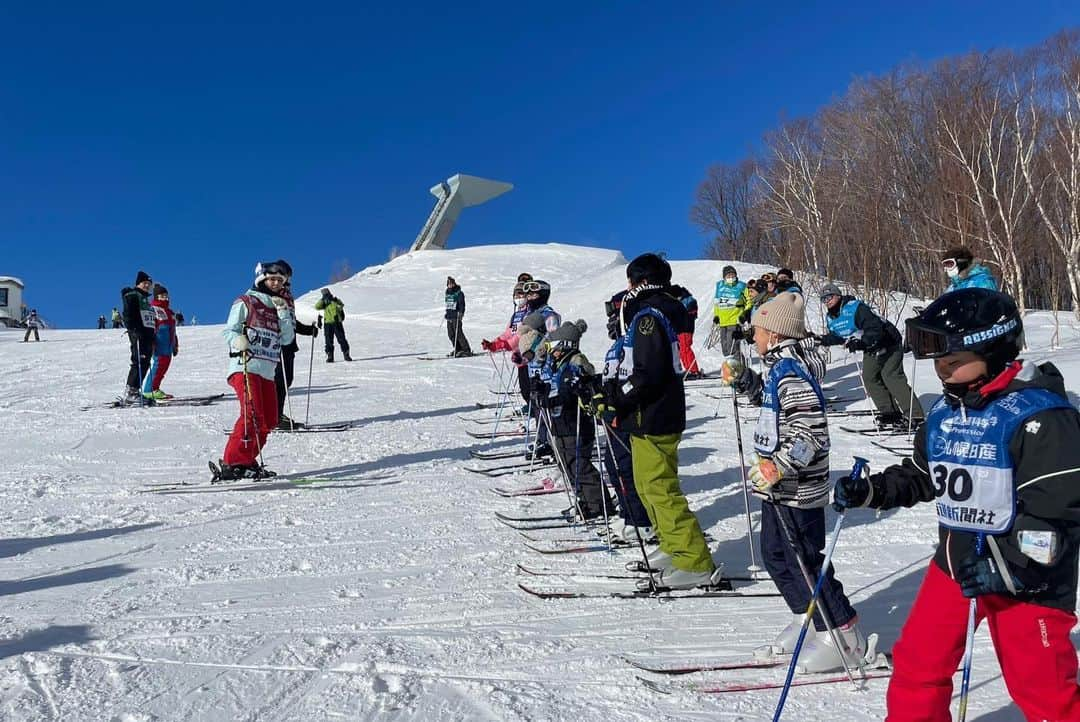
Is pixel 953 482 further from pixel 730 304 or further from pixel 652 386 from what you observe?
pixel 730 304

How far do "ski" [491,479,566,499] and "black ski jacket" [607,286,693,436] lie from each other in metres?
2.50

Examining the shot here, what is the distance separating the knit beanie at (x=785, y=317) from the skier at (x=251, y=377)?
4994 millimetres

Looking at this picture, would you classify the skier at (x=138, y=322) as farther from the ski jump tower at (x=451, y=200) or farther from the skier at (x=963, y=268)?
the ski jump tower at (x=451, y=200)

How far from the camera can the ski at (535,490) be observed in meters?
6.69

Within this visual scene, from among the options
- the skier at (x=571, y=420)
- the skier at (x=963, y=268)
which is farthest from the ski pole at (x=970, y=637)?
the skier at (x=963, y=268)

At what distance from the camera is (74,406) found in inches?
468

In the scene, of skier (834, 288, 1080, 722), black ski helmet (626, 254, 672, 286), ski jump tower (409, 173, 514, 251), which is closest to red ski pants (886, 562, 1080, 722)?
skier (834, 288, 1080, 722)

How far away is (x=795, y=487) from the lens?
10.9ft

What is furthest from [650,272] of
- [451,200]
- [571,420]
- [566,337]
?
[451,200]

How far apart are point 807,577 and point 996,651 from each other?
0.99 metres

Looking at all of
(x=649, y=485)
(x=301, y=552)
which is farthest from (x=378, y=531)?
(x=649, y=485)

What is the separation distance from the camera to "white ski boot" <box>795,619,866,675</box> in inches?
126

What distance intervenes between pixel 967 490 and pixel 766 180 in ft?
112

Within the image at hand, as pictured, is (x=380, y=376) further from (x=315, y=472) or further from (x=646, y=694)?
(x=646, y=694)
